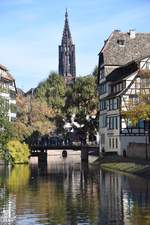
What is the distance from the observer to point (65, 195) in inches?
1853

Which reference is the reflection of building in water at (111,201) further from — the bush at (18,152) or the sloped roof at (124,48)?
the sloped roof at (124,48)

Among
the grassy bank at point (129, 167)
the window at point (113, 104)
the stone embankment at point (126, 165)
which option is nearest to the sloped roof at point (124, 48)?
the window at point (113, 104)

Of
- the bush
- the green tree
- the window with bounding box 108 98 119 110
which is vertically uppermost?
the window with bounding box 108 98 119 110

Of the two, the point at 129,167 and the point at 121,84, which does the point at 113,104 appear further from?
the point at 129,167

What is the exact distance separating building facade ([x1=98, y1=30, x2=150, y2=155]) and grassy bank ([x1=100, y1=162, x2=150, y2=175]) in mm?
6286

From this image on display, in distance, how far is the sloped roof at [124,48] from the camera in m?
95.6

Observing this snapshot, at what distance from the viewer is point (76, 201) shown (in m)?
42.4

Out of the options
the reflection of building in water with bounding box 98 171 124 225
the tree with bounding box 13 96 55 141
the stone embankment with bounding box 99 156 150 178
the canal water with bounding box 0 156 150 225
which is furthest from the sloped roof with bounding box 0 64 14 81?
the reflection of building in water with bounding box 98 171 124 225

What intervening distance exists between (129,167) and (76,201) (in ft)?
97.4

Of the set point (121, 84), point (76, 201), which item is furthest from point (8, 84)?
point (76, 201)

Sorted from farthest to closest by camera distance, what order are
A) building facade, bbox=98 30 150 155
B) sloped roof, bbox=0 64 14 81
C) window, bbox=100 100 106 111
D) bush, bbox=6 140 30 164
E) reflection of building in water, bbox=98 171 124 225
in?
sloped roof, bbox=0 64 14 81
window, bbox=100 100 106 111
bush, bbox=6 140 30 164
building facade, bbox=98 30 150 155
reflection of building in water, bbox=98 171 124 225

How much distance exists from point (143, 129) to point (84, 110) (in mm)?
39588

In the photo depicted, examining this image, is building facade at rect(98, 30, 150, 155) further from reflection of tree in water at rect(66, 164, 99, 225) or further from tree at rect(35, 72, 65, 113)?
tree at rect(35, 72, 65, 113)

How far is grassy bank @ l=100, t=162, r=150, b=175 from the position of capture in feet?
213
